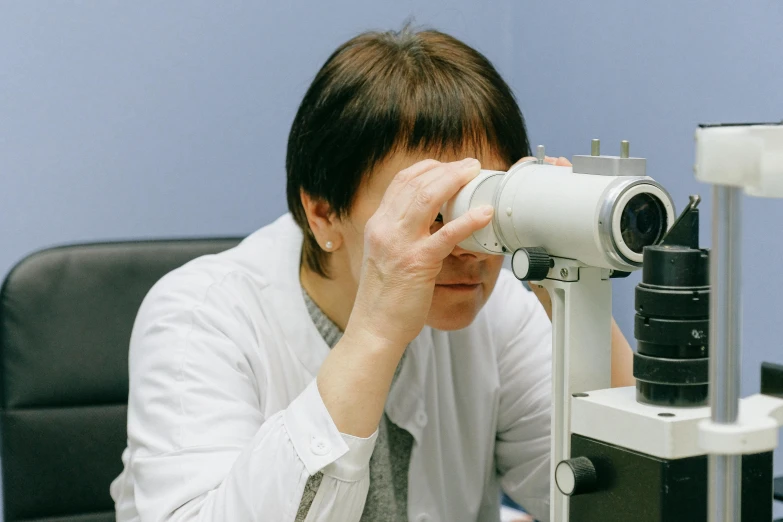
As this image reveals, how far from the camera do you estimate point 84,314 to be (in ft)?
4.58

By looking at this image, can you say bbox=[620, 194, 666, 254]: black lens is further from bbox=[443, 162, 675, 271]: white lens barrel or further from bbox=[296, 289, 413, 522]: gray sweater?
bbox=[296, 289, 413, 522]: gray sweater

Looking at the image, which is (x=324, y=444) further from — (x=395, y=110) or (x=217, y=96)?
(x=217, y=96)

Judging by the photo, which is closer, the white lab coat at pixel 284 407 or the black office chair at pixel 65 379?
the white lab coat at pixel 284 407

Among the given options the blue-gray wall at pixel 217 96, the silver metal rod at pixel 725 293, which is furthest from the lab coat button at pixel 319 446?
the blue-gray wall at pixel 217 96

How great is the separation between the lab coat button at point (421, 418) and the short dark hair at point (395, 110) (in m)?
0.31

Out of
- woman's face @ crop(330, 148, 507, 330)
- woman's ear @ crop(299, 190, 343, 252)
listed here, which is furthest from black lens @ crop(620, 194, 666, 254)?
woman's ear @ crop(299, 190, 343, 252)

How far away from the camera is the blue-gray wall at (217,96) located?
174cm

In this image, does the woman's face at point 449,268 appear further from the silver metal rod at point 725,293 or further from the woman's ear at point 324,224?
the silver metal rod at point 725,293

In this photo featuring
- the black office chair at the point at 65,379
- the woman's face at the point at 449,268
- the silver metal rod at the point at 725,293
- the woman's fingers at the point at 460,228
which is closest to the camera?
the silver metal rod at the point at 725,293

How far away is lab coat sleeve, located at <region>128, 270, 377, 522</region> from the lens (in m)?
0.98

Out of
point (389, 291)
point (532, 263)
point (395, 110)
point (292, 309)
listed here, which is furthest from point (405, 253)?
point (292, 309)

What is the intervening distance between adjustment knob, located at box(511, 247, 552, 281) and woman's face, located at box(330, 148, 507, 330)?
0.20 meters

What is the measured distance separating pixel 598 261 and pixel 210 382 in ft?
1.69

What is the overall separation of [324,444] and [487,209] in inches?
11.2
